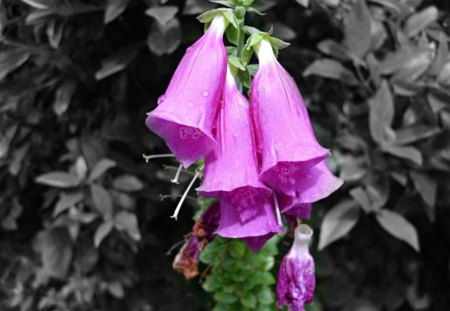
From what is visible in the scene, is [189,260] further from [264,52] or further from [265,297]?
[264,52]

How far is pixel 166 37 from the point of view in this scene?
1.39m

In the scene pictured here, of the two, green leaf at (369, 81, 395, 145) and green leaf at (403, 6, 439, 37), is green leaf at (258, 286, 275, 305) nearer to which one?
green leaf at (369, 81, 395, 145)

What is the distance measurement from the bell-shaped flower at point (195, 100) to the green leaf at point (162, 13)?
382 mm

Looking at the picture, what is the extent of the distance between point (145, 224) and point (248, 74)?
2.78 ft

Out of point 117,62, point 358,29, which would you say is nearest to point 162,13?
point 117,62

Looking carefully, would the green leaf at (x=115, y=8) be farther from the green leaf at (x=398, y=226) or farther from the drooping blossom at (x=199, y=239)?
the green leaf at (x=398, y=226)

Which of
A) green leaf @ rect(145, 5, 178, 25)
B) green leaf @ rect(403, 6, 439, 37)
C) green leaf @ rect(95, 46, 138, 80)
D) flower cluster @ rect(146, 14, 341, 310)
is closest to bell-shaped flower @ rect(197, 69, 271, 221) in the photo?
flower cluster @ rect(146, 14, 341, 310)

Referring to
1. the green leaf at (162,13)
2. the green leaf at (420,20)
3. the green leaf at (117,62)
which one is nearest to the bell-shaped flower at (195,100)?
the green leaf at (162,13)

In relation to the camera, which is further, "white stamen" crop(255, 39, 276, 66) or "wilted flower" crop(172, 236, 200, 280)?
"wilted flower" crop(172, 236, 200, 280)

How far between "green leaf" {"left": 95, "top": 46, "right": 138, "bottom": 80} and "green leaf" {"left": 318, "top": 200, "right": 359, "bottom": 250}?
2.00ft

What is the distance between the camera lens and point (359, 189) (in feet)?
4.90

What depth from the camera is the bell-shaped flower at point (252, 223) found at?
34.8 inches

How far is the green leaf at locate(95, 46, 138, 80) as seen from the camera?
4.68 ft

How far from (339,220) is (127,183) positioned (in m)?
0.53
